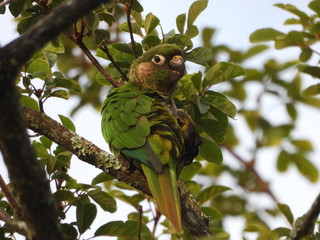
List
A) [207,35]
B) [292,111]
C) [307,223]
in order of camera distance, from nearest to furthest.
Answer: [307,223] < [292,111] < [207,35]

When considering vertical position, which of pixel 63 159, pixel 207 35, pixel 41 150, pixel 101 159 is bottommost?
pixel 101 159

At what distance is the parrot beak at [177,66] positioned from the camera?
3.61m

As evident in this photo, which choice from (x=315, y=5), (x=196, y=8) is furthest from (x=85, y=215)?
(x=315, y=5)

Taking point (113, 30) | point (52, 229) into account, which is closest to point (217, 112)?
point (52, 229)

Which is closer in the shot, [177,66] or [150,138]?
[150,138]

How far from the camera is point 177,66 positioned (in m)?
3.63

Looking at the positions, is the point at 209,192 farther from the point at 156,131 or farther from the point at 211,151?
the point at 156,131

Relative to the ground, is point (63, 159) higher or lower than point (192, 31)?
lower

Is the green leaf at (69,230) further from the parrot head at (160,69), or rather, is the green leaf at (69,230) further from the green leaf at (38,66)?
the parrot head at (160,69)

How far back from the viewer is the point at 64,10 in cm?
186

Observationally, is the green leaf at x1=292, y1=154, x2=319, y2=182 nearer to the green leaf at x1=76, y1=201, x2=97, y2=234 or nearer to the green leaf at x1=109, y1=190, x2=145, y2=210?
the green leaf at x1=109, y1=190, x2=145, y2=210

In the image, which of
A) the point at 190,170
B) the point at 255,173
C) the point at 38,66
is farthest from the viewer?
the point at 255,173

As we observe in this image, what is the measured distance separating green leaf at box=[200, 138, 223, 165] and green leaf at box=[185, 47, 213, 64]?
468 mm

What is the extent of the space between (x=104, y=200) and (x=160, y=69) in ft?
3.32
